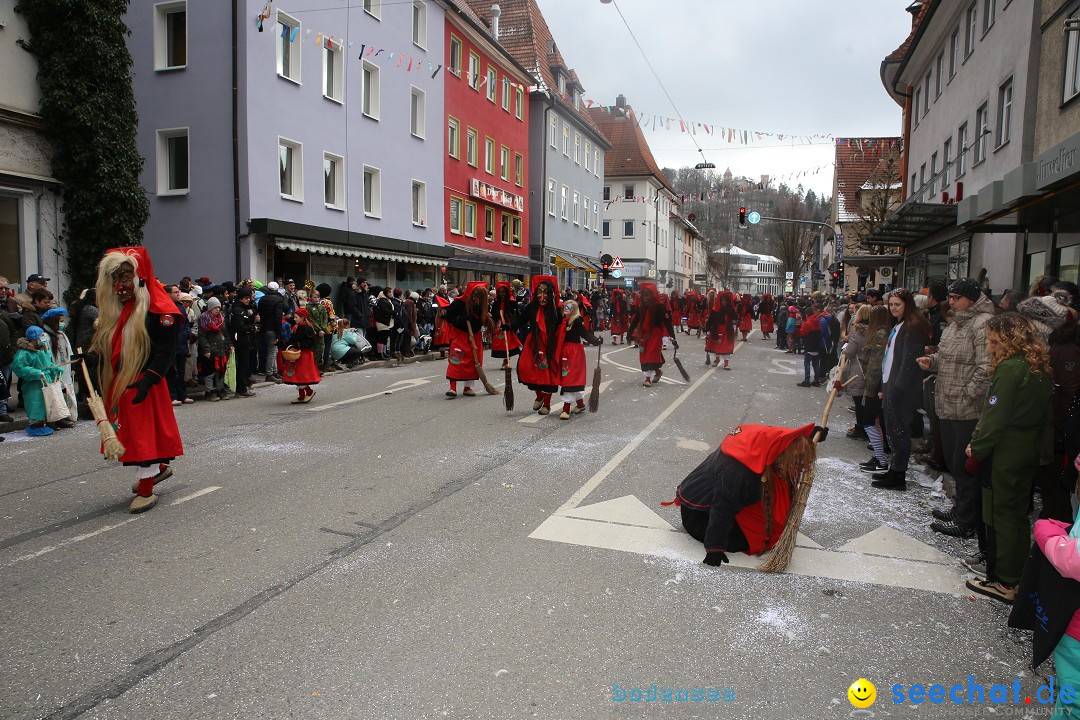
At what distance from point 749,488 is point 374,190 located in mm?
21191

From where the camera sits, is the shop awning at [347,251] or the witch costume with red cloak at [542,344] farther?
the shop awning at [347,251]

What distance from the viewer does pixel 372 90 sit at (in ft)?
77.5

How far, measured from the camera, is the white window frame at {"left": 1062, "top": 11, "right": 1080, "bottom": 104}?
38.6ft

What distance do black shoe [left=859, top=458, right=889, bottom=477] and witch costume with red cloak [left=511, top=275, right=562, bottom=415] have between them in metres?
4.11

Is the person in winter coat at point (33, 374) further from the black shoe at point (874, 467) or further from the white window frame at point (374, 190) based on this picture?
the white window frame at point (374, 190)

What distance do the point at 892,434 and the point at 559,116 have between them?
37.2m

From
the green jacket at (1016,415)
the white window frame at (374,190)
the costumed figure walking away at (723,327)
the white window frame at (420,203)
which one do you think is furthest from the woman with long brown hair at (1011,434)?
the white window frame at (420,203)

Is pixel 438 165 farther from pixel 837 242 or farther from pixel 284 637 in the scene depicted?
pixel 837 242

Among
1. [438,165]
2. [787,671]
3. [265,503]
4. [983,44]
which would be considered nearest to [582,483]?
[265,503]

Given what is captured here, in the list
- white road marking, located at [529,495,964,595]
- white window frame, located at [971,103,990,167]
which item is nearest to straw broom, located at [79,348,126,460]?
white road marking, located at [529,495,964,595]

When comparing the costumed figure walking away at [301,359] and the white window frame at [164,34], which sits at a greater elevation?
the white window frame at [164,34]

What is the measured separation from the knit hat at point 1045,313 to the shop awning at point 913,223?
10.9 meters

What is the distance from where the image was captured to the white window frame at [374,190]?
77.4 ft

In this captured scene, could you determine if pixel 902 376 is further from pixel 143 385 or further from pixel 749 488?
pixel 143 385
